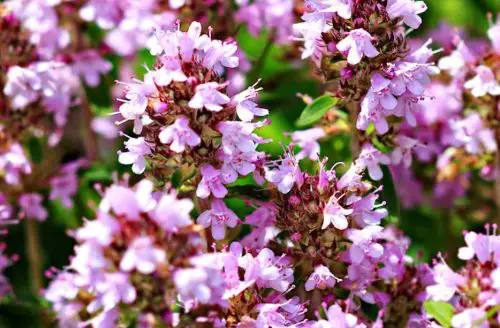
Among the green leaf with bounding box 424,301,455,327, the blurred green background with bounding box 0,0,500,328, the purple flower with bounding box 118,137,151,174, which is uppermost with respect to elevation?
the purple flower with bounding box 118,137,151,174

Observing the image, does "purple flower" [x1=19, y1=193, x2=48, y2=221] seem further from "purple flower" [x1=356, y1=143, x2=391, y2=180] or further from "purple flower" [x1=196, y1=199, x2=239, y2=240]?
"purple flower" [x1=356, y1=143, x2=391, y2=180]

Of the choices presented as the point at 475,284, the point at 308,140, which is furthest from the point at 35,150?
the point at 475,284

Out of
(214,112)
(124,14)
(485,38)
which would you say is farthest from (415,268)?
(485,38)

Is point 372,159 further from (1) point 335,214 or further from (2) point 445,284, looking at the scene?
(2) point 445,284

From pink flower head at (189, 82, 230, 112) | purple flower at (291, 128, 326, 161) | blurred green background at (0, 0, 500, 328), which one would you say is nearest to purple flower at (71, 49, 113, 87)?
blurred green background at (0, 0, 500, 328)

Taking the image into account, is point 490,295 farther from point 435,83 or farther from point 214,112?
point 435,83

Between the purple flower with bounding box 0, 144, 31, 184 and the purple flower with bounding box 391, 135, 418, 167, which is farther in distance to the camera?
the purple flower with bounding box 0, 144, 31, 184
